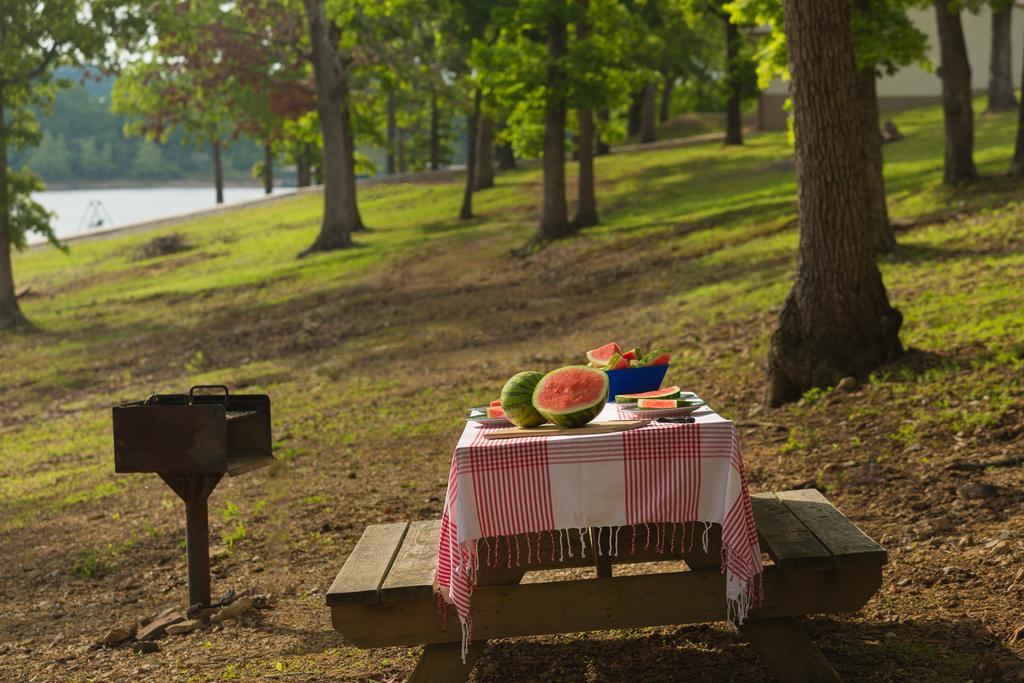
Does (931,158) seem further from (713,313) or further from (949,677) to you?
(949,677)

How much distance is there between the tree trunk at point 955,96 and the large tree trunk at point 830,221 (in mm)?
12220

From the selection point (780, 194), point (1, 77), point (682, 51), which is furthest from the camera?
point (682, 51)

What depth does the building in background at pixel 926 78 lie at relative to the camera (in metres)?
46.4

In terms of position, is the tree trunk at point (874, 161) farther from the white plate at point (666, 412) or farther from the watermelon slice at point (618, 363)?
the white plate at point (666, 412)

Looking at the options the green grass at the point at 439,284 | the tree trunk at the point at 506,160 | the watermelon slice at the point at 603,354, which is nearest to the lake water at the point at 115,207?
the tree trunk at the point at 506,160

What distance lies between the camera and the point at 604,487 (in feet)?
15.3

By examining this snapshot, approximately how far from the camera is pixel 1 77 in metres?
25.2

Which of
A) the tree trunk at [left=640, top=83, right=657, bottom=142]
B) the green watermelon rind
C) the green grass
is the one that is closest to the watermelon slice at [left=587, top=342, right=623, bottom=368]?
the green watermelon rind

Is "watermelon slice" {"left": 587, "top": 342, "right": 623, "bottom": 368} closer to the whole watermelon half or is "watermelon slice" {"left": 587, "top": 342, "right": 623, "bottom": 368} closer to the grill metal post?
the whole watermelon half

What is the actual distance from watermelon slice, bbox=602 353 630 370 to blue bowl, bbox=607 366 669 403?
0.02 metres

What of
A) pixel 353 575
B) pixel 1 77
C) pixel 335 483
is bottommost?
pixel 335 483

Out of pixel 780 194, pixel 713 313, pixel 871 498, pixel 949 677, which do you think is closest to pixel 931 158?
pixel 780 194

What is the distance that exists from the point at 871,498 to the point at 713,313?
27.3 feet

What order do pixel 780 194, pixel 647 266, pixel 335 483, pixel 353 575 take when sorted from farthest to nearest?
1. pixel 780 194
2. pixel 647 266
3. pixel 335 483
4. pixel 353 575
